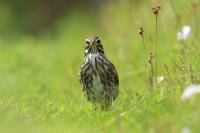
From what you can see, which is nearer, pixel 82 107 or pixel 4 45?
pixel 82 107

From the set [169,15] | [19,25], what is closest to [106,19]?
[169,15]

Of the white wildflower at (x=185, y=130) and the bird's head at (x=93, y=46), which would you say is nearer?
the white wildflower at (x=185, y=130)

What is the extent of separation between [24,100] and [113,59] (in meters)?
5.00

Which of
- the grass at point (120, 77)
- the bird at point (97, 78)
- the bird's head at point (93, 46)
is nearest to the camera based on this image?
the grass at point (120, 77)

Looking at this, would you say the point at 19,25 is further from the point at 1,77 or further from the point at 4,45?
the point at 1,77

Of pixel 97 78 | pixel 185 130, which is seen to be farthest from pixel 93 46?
pixel 185 130

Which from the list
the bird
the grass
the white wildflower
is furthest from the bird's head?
the white wildflower

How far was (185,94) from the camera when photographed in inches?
304

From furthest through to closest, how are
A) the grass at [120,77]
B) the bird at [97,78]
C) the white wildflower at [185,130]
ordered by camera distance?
the bird at [97,78] < the grass at [120,77] < the white wildflower at [185,130]

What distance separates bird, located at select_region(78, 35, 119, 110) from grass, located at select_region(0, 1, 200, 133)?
0.42 feet

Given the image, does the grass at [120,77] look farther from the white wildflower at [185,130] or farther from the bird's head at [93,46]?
the bird's head at [93,46]

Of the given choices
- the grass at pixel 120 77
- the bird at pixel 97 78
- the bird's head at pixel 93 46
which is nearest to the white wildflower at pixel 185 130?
the grass at pixel 120 77

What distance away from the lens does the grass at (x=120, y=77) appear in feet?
27.2

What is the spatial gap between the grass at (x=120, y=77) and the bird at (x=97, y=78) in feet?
0.42
